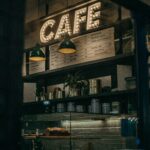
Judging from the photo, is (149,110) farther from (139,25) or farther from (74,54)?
(74,54)

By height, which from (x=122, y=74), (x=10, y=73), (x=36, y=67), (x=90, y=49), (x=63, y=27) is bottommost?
(x=10, y=73)

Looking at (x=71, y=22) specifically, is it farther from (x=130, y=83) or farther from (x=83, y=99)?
(x=130, y=83)

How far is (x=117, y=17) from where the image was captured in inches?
282

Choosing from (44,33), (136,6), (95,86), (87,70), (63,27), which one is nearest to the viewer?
(136,6)

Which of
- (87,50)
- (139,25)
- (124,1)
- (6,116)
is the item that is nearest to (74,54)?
(87,50)

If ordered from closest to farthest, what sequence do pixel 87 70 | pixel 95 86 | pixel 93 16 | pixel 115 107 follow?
pixel 115 107, pixel 95 86, pixel 93 16, pixel 87 70

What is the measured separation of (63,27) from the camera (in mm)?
8367

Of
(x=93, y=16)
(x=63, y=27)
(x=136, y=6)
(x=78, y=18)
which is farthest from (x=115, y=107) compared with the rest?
(x=136, y=6)

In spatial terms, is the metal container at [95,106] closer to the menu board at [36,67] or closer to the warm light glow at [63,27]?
the warm light glow at [63,27]

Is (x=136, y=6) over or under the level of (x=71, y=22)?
under

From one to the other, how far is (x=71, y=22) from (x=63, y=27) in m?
0.33

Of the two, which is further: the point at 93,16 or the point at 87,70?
the point at 87,70

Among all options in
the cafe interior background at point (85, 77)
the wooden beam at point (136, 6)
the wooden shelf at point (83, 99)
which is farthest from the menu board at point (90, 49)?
the wooden beam at point (136, 6)

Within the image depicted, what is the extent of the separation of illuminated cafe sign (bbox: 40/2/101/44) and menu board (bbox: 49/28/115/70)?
22 centimetres
